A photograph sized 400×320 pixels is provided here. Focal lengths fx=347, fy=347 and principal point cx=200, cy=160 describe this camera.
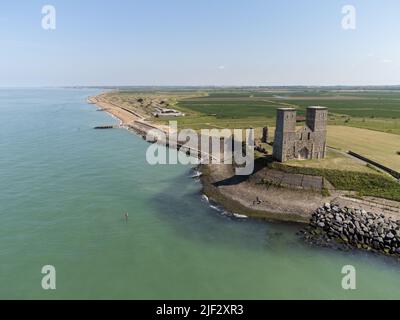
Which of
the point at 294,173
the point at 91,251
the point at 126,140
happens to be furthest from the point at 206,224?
the point at 126,140

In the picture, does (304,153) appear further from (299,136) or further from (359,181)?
(359,181)

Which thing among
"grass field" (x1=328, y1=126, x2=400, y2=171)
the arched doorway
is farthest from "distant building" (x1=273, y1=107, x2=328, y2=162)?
"grass field" (x1=328, y1=126, x2=400, y2=171)

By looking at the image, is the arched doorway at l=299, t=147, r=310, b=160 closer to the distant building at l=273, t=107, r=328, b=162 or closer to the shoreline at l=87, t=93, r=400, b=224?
the distant building at l=273, t=107, r=328, b=162

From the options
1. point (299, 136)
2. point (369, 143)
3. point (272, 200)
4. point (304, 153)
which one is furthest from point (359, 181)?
point (369, 143)

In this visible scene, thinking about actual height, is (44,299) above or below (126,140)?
below

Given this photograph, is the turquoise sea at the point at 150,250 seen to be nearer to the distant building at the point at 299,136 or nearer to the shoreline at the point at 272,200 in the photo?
the shoreline at the point at 272,200

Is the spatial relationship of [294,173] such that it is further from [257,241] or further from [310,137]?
[257,241]

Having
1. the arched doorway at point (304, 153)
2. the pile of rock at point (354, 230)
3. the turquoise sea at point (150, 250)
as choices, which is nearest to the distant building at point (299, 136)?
the arched doorway at point (304, 153)

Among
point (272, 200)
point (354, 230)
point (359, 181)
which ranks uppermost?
point (359, 181)

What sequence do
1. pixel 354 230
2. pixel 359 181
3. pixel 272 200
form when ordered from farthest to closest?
1. pixel 359 181
2. pixel 272 200
3. pixel 354 230
